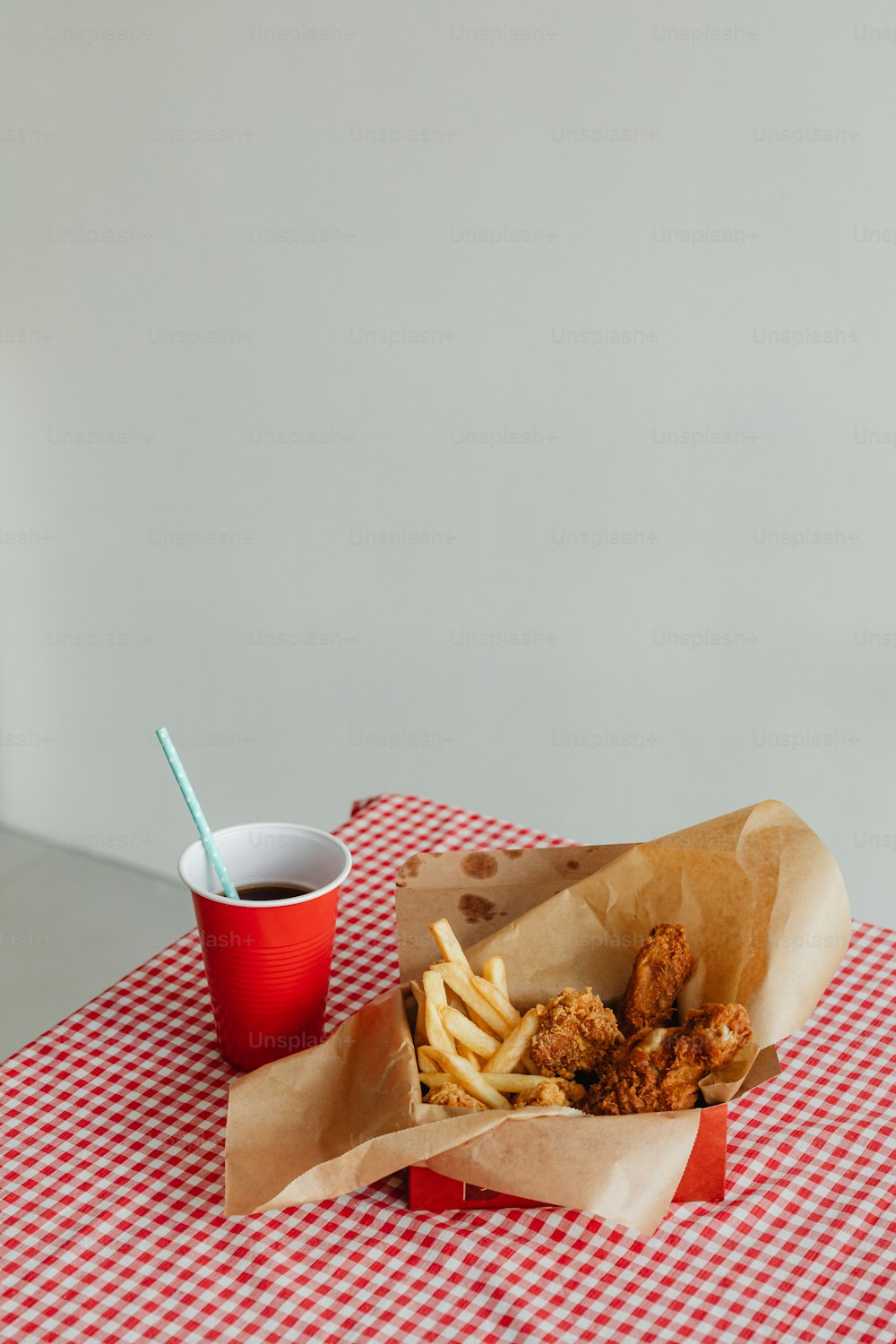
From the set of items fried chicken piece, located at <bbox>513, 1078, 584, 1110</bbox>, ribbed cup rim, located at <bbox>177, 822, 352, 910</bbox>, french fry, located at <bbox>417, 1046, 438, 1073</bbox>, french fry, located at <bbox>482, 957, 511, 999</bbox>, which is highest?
ribbed cup rim, located at <bbox>177, 822, 352, 910</bbox>

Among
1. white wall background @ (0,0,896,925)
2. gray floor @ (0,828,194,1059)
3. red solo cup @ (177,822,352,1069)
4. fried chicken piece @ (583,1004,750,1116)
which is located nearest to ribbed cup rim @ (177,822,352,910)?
red solo cup @ (177,822,352,1069)

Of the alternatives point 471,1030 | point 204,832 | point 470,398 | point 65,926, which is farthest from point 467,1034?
point 65,926

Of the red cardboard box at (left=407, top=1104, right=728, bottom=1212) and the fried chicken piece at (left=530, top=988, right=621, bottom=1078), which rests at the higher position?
the fried chicken piece at (left=530, top=988, right=621, bottom=1078)

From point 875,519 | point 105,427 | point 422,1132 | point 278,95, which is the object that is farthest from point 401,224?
point 422,1132

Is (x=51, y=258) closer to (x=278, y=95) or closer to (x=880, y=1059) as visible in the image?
(x=278, y=95)

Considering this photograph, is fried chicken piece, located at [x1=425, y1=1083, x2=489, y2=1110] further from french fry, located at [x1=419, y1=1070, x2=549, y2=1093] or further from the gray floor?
the gray floor

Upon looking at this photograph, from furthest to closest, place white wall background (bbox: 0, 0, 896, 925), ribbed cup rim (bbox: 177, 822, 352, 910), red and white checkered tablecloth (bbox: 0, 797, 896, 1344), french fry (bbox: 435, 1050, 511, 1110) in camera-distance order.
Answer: white wall background (bbox: 0, 0, 896, 925) < ribbed cup rim (bbox: 177, 822, 352, 910) < french fry (bbox: 435, 1050, 511, 1110) < red and white checkered tablecloth (bbox: 0, 797, 896, 1344)

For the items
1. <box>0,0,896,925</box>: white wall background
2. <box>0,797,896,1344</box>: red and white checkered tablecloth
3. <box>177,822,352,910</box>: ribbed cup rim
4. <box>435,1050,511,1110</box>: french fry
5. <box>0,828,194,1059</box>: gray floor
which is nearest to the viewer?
<box>0,797,896,1344</box>: red and white checkered tablecloth

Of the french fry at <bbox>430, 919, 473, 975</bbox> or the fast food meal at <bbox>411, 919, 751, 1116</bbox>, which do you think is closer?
the fast food meal at <bbox>411, 919, 751, 1116</bbox>
